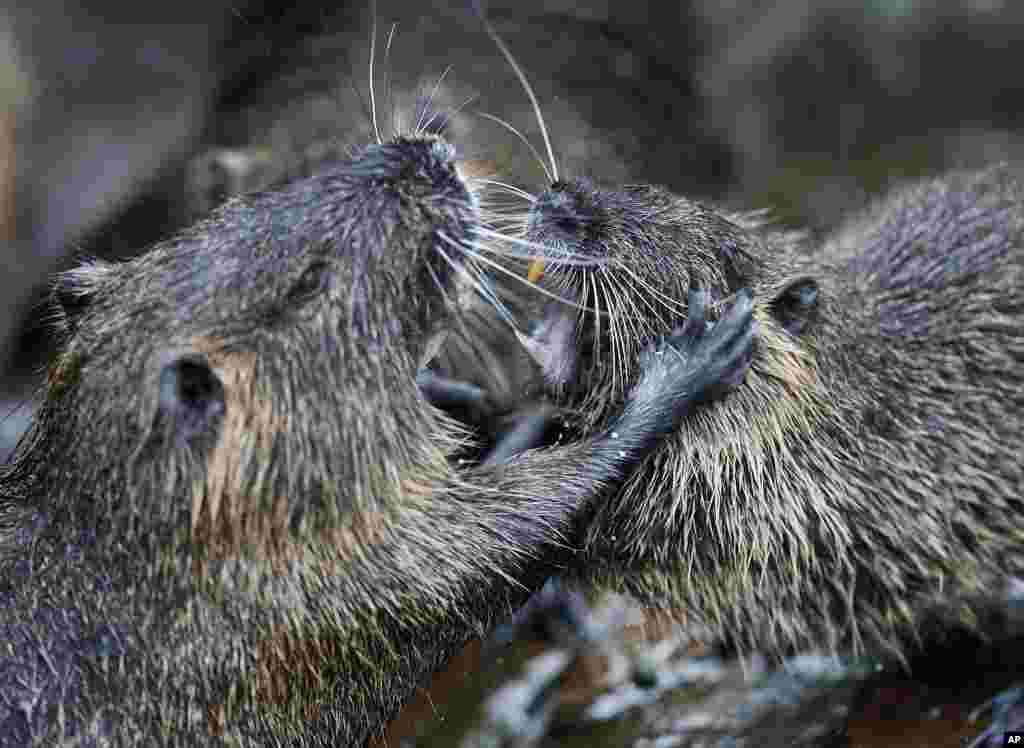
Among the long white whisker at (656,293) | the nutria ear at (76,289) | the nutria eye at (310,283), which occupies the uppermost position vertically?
the nutria ear at (76,289)

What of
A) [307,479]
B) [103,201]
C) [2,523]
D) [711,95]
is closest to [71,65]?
[103,201]

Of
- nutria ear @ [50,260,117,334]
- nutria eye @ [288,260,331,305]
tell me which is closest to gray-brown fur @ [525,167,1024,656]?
nutria eye @ [288,260,331,305]

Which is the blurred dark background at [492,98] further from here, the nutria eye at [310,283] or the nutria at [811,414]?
the nutria eye at [310,283]

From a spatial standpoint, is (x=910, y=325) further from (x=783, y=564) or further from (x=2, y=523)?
(x=2, y=523)

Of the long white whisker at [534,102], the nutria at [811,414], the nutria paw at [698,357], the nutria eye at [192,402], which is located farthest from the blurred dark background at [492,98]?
the nutria eye at [192,402]

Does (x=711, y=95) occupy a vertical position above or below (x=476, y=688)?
above

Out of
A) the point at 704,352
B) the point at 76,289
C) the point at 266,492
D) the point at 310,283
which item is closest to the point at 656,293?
the point at 704,352
